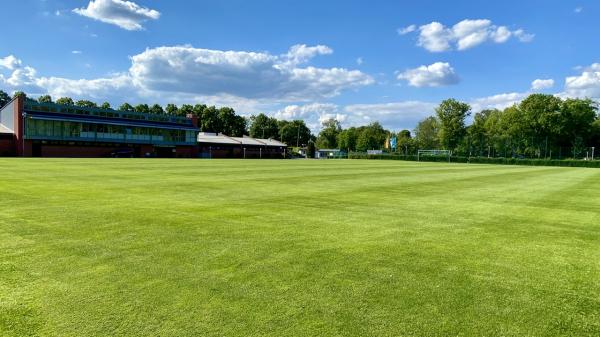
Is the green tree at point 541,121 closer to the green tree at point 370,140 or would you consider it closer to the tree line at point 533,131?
the tree line at point 533,131

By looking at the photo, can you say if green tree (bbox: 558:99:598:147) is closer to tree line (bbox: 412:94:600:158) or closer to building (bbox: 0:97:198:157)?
tree line (bbox: 412:94:600:158)

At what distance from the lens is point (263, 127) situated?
154 meters

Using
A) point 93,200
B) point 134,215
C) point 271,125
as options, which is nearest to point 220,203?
point 134,215

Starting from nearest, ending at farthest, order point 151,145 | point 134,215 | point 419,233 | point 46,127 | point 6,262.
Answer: point 6,262 → point 419,233 → point 134,215 → point 46,127 → point 151,145

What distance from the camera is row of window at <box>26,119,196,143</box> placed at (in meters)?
68.6

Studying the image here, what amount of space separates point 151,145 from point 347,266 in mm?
86332

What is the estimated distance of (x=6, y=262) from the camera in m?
5.82

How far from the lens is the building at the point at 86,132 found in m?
67.1

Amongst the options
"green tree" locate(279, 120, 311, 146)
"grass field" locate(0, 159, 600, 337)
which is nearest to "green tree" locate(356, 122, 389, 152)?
"green tree" locate(279, 120, 311, 146)

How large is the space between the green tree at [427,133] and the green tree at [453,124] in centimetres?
1600

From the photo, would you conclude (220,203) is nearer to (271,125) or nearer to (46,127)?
(46,127)

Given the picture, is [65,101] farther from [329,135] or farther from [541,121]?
[541,121]

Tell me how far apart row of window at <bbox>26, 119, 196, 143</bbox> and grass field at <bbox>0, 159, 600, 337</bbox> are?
68.7 metres

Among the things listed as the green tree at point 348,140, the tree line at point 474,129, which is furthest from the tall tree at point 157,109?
the green tree at point 348,140
